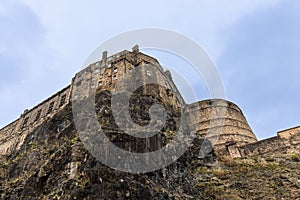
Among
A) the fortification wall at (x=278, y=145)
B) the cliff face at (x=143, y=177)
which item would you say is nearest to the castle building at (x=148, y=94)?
→ the fortification wall at (x=278, y=145)

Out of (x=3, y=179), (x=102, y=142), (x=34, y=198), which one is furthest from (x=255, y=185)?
(x=3, y=179)

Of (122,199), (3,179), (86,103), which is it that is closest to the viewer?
(122,199)

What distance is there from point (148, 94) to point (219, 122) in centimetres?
996

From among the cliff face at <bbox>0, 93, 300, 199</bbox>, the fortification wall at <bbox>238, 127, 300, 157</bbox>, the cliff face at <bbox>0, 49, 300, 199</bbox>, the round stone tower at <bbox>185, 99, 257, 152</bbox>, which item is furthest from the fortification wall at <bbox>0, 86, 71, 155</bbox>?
the fortification wall at <bbox>238, 127, 300, 157</bbox>

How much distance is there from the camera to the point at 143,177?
547 inches

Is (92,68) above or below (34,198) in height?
above

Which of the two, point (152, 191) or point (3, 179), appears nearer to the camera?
point (152, 191)

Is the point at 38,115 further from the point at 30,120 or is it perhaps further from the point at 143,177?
the point at 143,177

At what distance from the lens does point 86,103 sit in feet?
74.3

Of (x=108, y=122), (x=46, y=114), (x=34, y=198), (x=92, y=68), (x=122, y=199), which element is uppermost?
(x=92, y=68)

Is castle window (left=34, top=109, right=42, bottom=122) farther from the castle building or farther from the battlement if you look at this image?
the castle building

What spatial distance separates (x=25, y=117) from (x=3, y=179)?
56.7 feet

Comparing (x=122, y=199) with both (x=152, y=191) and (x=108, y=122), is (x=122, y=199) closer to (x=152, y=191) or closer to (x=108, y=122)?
(x=152, y=191)

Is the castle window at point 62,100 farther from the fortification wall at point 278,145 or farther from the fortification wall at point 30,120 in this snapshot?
the fortification wall at point 278,145
